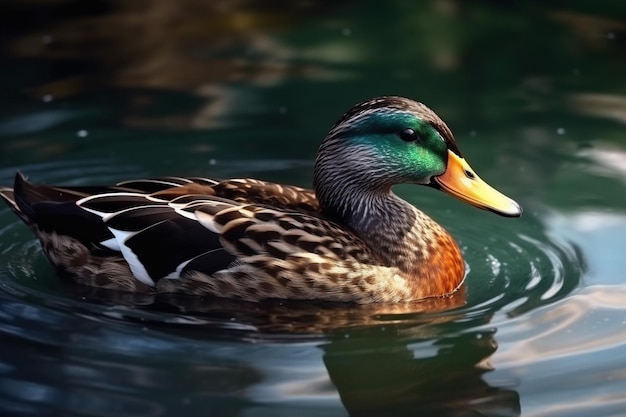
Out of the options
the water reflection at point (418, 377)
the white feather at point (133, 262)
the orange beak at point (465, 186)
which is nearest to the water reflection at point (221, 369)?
the water reflection at point (418, 377)

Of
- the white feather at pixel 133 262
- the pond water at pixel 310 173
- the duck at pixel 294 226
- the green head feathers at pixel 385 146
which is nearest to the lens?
the pond water at pixel 310 173

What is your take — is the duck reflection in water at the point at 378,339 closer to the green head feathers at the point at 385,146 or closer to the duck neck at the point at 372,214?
the duck neck at the point at 372,214

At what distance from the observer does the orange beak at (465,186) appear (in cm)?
710

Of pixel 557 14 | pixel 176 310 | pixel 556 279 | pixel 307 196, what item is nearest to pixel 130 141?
pixel 307 196

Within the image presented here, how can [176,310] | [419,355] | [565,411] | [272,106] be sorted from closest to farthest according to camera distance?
[565,411] → [419,355] → [176,310] → [272,106]

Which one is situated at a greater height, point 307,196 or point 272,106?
point 272,106

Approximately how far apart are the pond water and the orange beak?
17.8 inches

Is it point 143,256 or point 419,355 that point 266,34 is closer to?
point 143,256

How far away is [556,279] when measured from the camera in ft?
23.4

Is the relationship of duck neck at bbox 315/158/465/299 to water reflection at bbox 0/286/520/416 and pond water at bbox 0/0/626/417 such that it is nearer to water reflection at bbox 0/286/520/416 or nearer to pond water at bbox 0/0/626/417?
pond water at bbox 0/0/626/417

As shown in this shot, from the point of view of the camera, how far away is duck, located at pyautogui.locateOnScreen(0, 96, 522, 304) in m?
6.79

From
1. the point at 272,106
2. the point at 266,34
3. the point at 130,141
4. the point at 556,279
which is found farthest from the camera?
the point at 266,34

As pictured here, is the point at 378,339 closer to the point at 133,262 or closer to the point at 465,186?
the point at 465,186

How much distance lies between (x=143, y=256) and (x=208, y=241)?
36 centimetres
